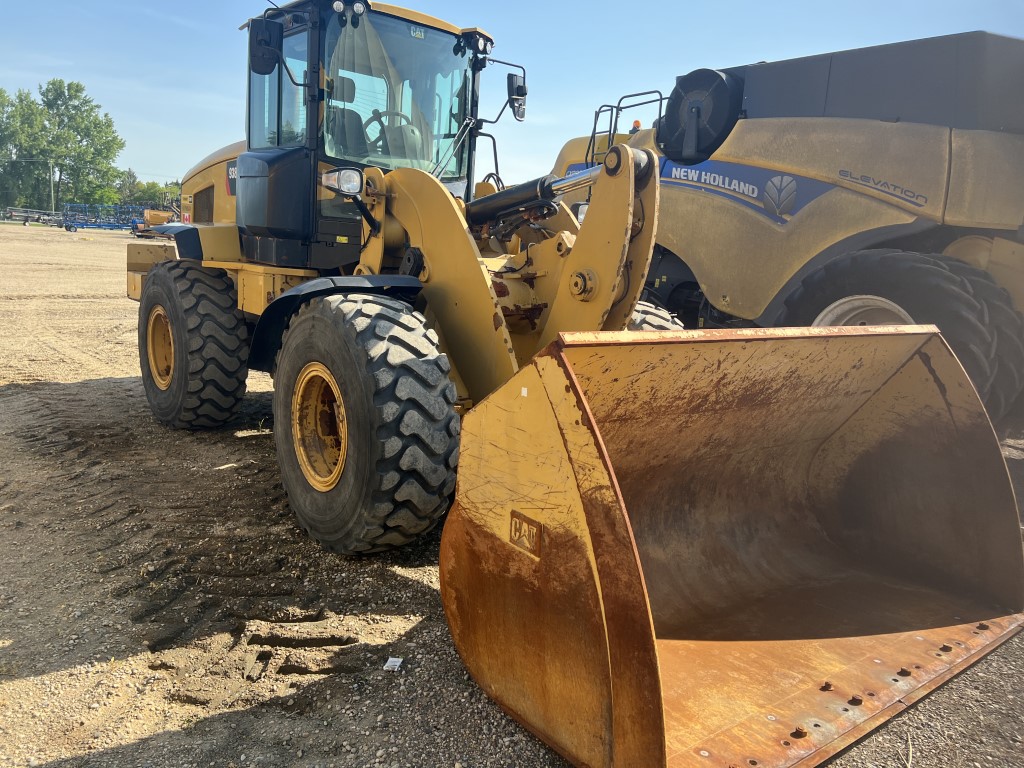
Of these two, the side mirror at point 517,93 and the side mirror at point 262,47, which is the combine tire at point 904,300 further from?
the side mirror at point 262,47

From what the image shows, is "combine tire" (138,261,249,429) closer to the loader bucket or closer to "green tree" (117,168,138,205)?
the loader bucket

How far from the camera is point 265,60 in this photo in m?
4.30

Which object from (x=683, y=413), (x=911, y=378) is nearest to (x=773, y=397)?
(x=683, y=413)

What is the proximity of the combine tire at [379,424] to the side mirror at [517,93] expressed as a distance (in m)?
2.19

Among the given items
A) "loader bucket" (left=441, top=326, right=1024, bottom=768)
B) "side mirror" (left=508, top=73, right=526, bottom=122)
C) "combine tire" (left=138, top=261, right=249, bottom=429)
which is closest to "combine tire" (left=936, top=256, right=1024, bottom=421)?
"loader bucket" (left=441, top=326, right=1024, bottom=768)

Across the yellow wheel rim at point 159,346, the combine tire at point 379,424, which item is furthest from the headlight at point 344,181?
the yellow wheel rim at point 159,346

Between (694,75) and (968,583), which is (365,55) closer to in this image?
(694,75)

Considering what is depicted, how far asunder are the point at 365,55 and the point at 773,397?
3.28 m

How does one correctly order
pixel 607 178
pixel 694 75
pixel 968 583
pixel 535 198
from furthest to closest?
pixel 694 75 → pixel 535 198 → pixel 607 178 → pixel 968 583

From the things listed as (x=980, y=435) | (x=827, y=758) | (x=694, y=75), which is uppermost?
(x=694, y=75)

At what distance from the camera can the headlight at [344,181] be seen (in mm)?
4004

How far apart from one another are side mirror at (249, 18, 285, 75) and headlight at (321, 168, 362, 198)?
0.86 metres

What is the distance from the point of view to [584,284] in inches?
135

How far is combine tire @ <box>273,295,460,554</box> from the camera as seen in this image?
3.11 m
